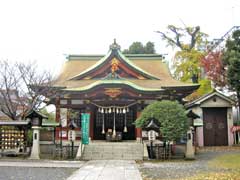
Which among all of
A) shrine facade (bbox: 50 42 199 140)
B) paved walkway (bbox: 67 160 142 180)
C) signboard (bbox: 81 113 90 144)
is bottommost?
paved walkway (bbox: 67 160 142 180)

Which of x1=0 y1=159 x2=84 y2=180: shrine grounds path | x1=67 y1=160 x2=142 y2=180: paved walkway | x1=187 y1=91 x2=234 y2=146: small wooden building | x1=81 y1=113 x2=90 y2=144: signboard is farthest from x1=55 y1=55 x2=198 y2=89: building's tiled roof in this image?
x1=67 y1=160 x2=142 y2=180: paved walkway

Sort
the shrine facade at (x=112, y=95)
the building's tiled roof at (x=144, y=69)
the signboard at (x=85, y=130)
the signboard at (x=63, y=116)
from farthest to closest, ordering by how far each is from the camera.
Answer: the building's tiled roof at (x=144, y=69) < the signboard at (x=63, y=116) < the shrine facade at (x=112, y=95) < the signboard at (x=85, y=130)

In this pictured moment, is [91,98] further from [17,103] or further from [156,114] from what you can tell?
[156,114]

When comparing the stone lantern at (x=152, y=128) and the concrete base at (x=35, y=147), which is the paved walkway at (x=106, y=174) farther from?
the concrete base at (x=35, y=147)

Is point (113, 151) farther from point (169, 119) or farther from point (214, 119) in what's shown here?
point (214, 119)

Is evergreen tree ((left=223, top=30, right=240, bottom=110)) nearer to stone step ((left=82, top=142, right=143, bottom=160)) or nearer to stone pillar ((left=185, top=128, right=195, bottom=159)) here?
stone pillar ((left=185, top=128, right=195, bottom=159))

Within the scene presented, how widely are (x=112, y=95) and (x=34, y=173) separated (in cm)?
1008

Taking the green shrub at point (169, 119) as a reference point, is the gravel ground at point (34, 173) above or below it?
below

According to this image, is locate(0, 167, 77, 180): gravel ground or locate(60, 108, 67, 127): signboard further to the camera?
locate(60, 108, 67, 127): signboard

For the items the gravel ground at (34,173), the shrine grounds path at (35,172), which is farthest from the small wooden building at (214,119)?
the gravel ground at (34,173)

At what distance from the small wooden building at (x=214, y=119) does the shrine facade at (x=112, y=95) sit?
3.21 metres

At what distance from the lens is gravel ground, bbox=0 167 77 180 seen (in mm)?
10241

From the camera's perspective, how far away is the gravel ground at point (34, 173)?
10241mm

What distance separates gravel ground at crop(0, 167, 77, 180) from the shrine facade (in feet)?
22.6
